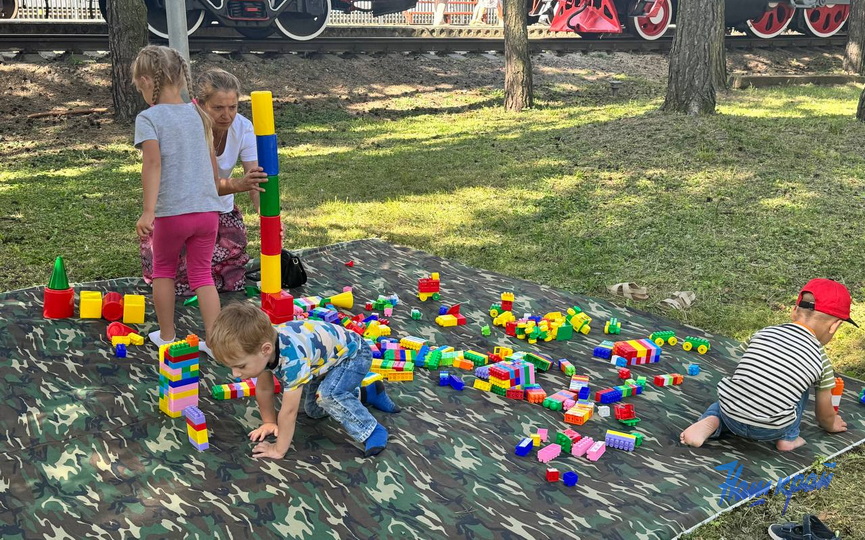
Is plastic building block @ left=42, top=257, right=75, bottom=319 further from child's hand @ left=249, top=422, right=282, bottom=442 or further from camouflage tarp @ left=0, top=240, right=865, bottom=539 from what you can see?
child's hand @ left=249, top=422, right=282, bottom=442

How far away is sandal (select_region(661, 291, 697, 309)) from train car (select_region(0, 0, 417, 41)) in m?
12.8

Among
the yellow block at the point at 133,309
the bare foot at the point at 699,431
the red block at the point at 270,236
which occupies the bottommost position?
the bare foot at the point at 699,431

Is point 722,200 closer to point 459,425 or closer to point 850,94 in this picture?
point 459,425

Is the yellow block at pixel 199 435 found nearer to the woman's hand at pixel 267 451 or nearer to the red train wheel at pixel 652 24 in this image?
the woman's hand at pixel 267 451

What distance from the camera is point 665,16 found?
22.2 meters

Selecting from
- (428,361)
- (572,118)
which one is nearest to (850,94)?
(572,118)

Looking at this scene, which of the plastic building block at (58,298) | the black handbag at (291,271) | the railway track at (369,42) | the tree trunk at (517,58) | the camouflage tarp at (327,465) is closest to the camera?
the camouflage tarp at (327,465)

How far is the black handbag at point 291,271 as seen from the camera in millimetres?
5977

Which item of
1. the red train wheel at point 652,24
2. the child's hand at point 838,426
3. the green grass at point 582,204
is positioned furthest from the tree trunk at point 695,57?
the red train wheel at point 652,24

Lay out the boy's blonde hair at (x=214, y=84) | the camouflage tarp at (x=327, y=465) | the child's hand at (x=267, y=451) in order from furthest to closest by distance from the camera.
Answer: the boy's blonde hair at (x=214, y=84), the child's hand at (x=267, y=451), the camouflage tarp at (x=327, y=465)

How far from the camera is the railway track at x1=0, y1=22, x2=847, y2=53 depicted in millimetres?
15398

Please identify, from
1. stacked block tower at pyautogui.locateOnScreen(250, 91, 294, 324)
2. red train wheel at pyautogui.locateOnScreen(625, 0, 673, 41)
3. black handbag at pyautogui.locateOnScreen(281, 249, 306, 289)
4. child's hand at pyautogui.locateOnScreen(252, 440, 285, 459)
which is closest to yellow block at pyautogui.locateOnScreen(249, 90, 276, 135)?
stacked block tower at pyautogui.locateOnScreen(250, 91, 294, 324)

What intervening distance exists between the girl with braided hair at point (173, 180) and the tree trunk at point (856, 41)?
60.7 feet

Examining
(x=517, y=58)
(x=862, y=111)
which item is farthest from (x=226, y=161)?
(x=517, y=58)
